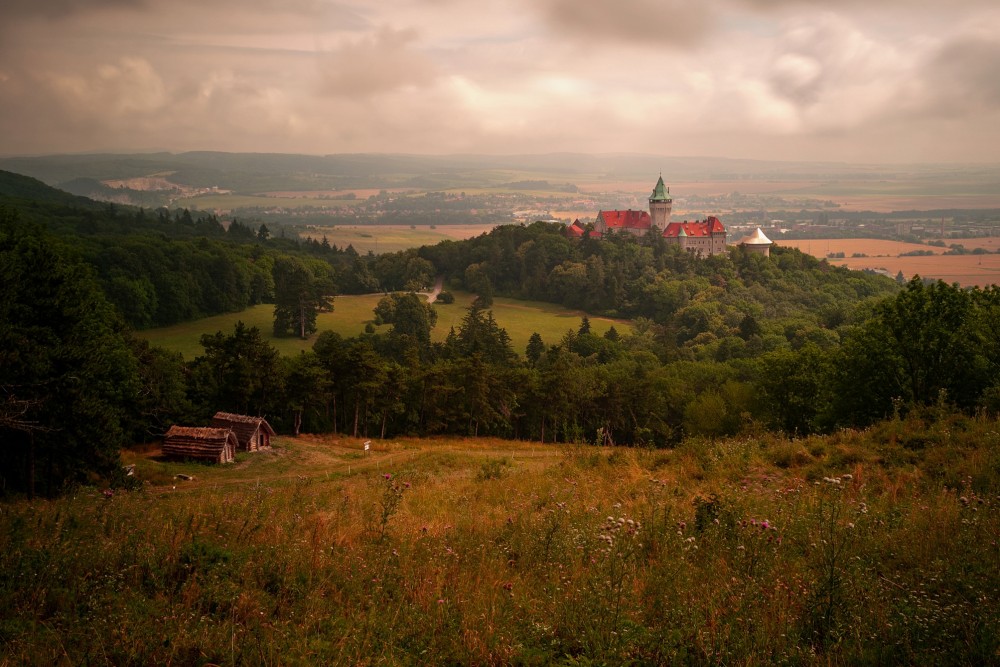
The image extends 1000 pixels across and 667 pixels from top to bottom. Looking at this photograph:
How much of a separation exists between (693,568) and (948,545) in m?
2.43

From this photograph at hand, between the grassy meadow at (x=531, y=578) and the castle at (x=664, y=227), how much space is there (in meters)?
121

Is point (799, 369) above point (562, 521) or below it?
below

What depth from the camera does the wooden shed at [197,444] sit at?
26.5m

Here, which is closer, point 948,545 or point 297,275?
point 948,545

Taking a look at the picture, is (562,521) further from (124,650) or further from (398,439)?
(398,439)

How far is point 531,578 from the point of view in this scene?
631cm

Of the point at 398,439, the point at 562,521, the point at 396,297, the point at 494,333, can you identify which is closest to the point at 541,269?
the point at 396,297

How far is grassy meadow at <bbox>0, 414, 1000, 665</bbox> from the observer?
4.75 meters

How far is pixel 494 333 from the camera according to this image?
6831 centimetres

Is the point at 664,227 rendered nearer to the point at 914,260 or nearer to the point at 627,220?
the point at 627,220

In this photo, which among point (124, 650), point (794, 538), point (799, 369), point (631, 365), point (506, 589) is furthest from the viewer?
point (631, 365)

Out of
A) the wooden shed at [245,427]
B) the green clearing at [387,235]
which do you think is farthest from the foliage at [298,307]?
the green clearing at [387,235]

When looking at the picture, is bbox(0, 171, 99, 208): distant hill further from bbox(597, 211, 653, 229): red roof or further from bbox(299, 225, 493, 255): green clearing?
bbox(597, 211, 653, 229): red roof

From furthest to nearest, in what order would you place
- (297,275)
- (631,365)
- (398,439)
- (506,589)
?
(297,275), (631,365), (398,439), (506,589)
